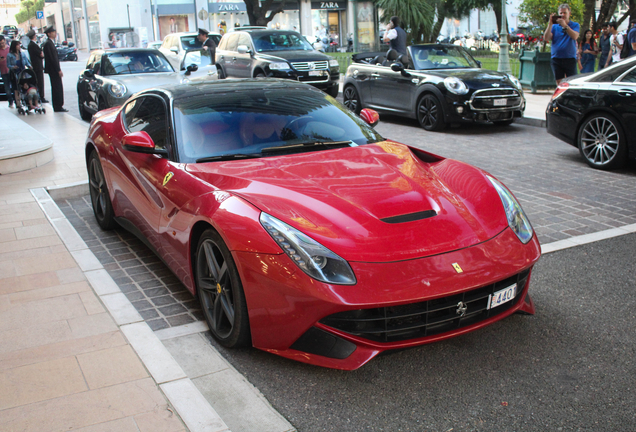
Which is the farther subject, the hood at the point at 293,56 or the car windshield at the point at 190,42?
the car windshield at the point at 190,42

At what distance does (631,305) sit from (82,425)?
326cm

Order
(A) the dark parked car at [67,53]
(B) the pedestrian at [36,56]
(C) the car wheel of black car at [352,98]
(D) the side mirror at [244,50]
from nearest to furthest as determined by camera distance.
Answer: (C) the car wheel of black car at [352,98] < (B) the pedestrian at [36,56] < (D) the side mirror at [244,50] < (A) the dark parked car at [67,53]

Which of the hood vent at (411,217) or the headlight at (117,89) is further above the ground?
the headlight at (117,89)

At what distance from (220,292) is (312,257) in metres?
0.74

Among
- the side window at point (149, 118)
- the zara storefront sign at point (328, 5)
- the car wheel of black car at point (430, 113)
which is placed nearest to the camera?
the side window at point (149, 118)

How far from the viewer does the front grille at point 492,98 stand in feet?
36.8

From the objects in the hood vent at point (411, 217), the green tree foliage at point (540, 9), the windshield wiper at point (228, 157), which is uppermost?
the green tree foliage at point (540, 9)

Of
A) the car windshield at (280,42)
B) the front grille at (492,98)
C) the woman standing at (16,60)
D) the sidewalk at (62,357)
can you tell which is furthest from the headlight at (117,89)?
the sidewalk at (62,357)

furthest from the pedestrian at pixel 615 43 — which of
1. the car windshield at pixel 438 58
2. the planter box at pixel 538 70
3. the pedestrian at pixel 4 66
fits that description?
the pedestrian at pixel 4 66

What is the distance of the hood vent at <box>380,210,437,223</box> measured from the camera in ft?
10.8

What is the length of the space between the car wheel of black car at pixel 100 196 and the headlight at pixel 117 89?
6705 millimetres

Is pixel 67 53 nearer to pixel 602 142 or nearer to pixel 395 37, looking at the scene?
pixel 395 37

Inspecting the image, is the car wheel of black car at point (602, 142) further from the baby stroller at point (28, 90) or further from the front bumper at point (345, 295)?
the baby stroller at point (28, 90)

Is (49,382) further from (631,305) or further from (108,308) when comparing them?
(631,305)
